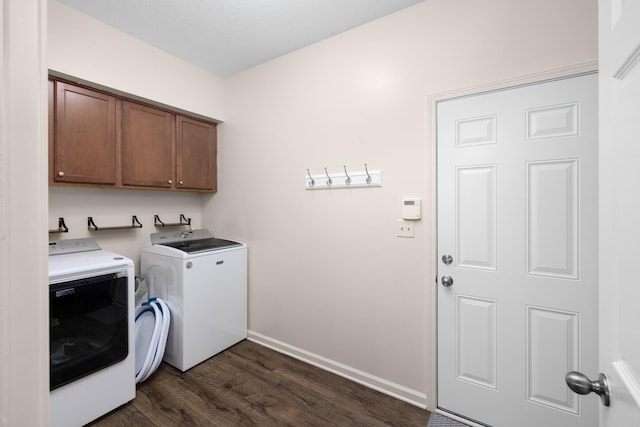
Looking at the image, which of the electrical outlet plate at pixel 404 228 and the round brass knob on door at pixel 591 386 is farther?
the electrical outlet plate at pixel 404 228

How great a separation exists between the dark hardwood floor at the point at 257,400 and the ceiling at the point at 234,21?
2.67 m

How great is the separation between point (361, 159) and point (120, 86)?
1953 millimetres

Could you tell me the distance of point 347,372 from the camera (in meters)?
2.17

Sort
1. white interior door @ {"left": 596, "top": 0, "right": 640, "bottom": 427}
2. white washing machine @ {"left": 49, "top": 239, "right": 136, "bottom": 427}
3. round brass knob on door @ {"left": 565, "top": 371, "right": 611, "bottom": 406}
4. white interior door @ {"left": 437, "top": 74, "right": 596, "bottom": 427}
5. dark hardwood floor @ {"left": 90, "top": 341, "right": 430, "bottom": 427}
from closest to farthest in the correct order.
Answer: white interior door @ {"left": 596, "top": 0, "right": 640, "bottom": 427} → round brass knob on door @ {"left": 565, "top": 371, "right": 611, "bottom": 406} → white interior door @ {"left": 437, "top": 74, "right": 596, "bottom": 427} → white washing machine @ {"left": 49, "top": 239, "right": 136, "bottom": 427} → dark hardwood floor @ {"left": 90, "top": 341, "right": 430, "bottom": 427}

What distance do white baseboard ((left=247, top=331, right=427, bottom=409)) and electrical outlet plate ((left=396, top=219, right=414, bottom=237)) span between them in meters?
1.06

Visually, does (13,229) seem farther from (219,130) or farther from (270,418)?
(219,130)

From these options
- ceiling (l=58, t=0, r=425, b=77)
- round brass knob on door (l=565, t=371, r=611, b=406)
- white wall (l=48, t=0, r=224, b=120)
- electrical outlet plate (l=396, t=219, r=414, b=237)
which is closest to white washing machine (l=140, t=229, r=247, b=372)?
white wall (l=48, t=0, r=224, b=120)

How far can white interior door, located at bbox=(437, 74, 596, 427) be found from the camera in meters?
1.42

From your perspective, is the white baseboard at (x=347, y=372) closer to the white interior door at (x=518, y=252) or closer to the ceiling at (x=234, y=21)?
the white interior door at (x=518, y=252)

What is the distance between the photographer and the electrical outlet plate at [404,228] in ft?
6.21

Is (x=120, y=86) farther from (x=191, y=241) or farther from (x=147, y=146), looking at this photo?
(x=191, y=241)

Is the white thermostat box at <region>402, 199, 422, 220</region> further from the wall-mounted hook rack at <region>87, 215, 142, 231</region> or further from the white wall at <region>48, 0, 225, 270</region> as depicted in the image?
the wall-mounted hook rack at <region>87, 215, 142, 231</region>

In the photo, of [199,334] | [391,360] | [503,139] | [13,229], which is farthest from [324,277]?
[13,229]

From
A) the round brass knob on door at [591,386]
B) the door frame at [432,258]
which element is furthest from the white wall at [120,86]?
the round brass knob on door at [591,386]
